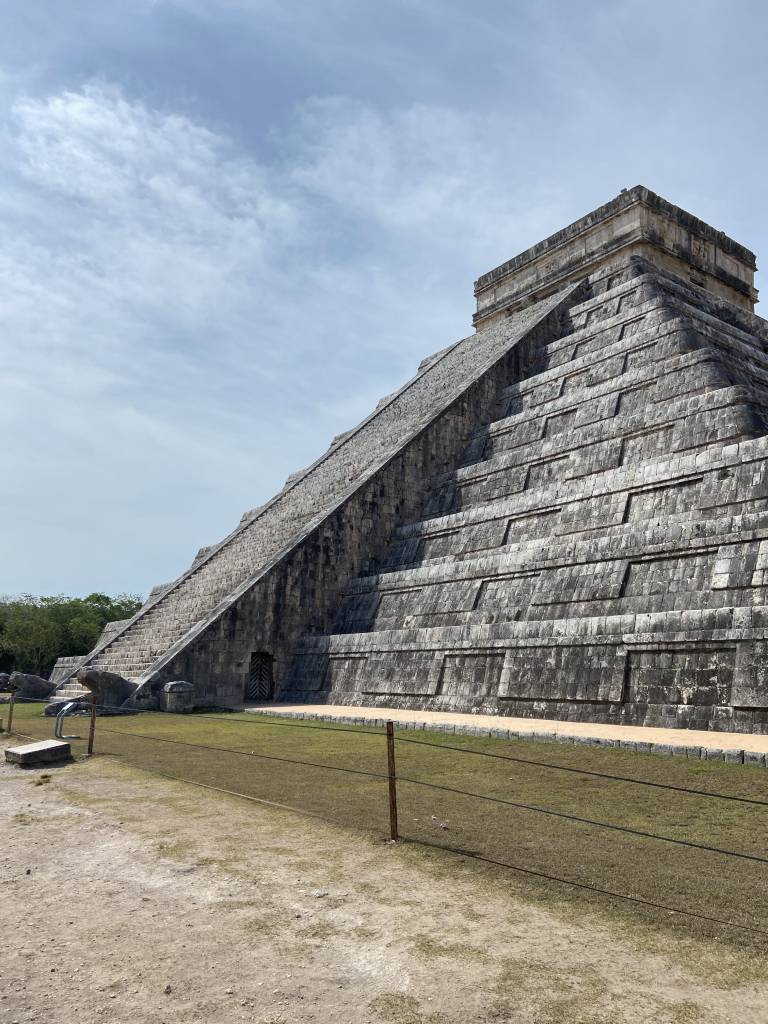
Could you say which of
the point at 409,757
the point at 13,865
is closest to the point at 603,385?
the point at 409,757

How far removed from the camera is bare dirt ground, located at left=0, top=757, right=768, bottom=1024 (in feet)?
8.84

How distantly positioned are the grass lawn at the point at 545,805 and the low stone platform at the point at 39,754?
25.2 inches

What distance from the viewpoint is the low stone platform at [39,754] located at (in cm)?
804

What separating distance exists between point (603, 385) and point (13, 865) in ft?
44.8

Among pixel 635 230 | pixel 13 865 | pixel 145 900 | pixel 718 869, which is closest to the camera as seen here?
pixel 145 900

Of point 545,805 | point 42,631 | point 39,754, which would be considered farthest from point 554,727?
point 42,631

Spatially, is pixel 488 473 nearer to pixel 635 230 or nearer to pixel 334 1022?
pixel 635 230

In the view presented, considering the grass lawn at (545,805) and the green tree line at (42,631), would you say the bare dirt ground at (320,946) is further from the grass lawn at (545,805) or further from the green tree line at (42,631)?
the green tree line at (42,631)

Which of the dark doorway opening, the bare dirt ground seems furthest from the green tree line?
the bare dirt ground

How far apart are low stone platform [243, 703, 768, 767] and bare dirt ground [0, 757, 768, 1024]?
3.52 m

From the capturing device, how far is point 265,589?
52.5 ft

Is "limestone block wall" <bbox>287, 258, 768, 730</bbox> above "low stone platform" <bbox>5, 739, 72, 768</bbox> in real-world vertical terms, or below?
above

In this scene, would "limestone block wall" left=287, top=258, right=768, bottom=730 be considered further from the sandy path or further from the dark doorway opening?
the dark doorway opening

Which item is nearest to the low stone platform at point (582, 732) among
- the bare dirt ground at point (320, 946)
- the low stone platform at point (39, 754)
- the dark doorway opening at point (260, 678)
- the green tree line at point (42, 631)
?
the dark doorway opening at point (260, 678)
